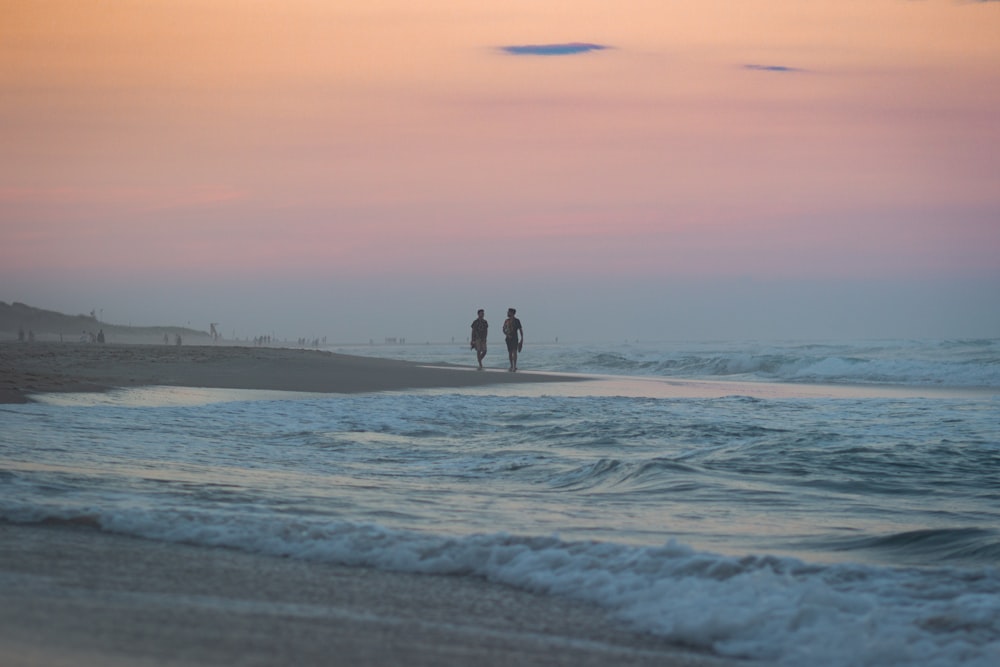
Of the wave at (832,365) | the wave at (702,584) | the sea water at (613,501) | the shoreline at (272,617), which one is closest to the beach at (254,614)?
the shoreline at (272,617)

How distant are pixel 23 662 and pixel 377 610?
4.39ft

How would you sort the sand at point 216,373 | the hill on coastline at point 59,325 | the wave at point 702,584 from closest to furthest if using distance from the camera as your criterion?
the wave at point 702,584, the sand at point 216,373, the hill on coastline at point 59,325

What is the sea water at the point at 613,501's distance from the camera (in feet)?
13.3

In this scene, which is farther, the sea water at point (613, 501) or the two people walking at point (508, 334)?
the two people walking at point (508, 334)

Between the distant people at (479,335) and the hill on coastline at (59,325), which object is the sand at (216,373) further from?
the hill on coastline at (59,325)

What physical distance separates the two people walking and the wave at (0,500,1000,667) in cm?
2228

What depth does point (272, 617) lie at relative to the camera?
3734 millimetres

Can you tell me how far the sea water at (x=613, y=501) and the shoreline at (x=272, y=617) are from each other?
267 millimetres

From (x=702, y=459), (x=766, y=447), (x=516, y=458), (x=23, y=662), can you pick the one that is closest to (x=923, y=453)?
(x=766, y=447)

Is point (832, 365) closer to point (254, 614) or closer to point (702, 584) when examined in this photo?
point (702, 584)

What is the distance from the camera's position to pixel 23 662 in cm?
303

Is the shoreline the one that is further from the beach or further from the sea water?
the sea water

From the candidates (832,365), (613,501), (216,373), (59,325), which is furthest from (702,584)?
(59,325)

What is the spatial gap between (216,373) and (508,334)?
9601mm
